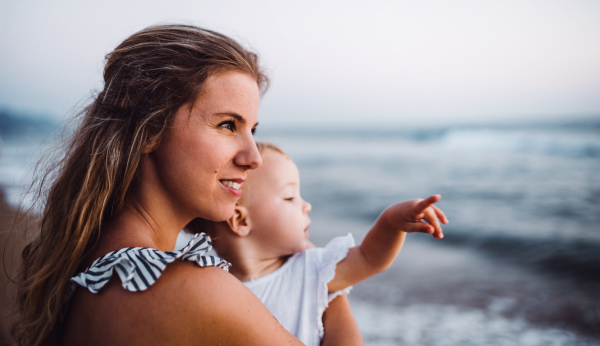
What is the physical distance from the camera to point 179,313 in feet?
3.46

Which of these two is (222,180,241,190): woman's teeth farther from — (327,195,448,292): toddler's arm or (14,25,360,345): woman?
(327,195,448,292): toddler's arm

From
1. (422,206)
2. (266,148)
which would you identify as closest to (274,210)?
(266,148)

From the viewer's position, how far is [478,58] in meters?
12.3

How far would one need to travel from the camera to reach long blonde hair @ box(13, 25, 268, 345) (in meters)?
1.41

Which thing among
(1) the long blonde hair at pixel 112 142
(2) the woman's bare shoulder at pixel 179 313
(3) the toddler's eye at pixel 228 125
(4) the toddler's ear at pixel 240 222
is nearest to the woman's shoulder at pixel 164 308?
(2) the woman's bare shoulder at pixel 179 313

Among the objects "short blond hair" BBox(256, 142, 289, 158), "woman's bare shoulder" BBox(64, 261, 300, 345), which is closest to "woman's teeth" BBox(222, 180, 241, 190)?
"woman's bare shoulder" BBox(64, 261, 300, 345)

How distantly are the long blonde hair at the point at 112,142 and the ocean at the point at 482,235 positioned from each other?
1.82 feet

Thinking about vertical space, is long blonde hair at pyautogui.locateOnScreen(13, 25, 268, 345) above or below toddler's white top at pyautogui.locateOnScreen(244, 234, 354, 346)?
above

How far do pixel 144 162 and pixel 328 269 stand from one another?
1022 millimetres

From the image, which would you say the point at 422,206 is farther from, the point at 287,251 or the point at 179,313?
the point at 179,313

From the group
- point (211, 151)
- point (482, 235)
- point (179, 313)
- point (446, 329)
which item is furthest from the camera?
point (482, 235)

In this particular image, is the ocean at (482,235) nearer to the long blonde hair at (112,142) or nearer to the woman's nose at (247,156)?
the long blonde hair at (112,142)

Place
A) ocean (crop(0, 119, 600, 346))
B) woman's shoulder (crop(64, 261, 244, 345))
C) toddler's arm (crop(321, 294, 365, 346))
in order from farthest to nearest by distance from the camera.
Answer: ocean (crop(0, 119, 600, 346)) → toddler's arm (crop(321, 294, 365, 346)) → woman's shoulder (crop(64, 261, 244, 345))

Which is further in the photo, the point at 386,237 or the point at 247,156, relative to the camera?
the point at 386,237
